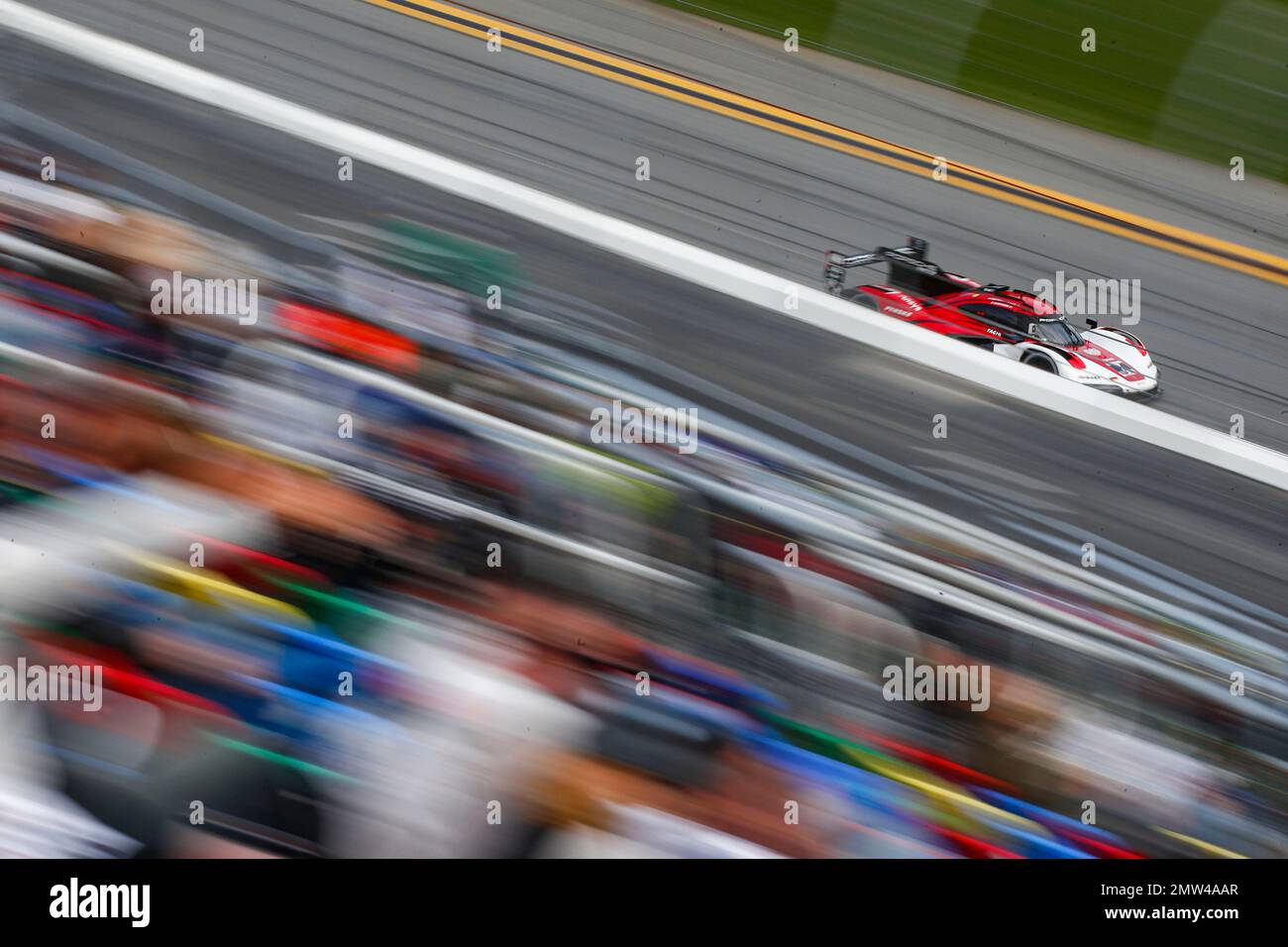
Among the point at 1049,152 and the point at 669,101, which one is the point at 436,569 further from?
the point at 1049,152

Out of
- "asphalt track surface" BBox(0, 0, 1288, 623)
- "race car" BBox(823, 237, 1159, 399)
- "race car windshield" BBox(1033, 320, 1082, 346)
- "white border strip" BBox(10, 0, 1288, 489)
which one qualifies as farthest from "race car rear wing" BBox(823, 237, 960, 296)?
"white border strip" BBox(10, 0, 1288, 489)

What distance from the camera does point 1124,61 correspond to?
680cm

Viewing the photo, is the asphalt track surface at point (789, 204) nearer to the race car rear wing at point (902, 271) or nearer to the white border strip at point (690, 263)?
the white border strip at point (690, 263)

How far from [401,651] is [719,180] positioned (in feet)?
12.0

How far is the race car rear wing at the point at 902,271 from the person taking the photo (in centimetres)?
507

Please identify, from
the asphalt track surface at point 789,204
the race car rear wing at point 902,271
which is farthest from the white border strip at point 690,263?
the race car rear wing at point 902,271

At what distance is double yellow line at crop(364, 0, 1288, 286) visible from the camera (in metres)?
6.24

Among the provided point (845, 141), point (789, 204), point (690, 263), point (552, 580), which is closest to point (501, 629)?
point (552, 580)

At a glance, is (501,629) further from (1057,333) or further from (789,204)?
(789,204)

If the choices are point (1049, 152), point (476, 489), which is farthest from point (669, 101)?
point (476, 489)

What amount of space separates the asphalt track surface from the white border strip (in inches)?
2.9

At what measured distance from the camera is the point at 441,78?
6082mm

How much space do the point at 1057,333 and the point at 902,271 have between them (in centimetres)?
75

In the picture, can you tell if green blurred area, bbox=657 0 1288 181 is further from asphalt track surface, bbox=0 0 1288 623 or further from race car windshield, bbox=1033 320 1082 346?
A: race car windshield, bbox=1033 320 1082 346
